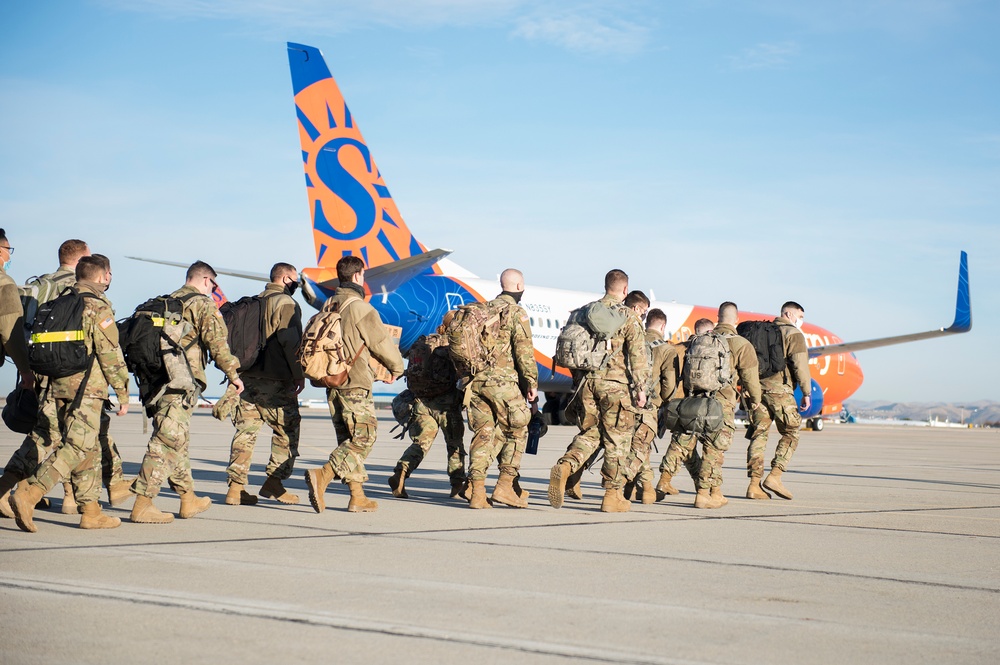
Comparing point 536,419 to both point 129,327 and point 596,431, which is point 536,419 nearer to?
point 596,431

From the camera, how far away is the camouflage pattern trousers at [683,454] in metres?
10.4

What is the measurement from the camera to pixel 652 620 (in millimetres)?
4816

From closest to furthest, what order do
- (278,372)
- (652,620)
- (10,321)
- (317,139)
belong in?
(652,620) < (10,321) < (278,372) < (317,139)

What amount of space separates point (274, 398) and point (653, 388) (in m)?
3.82

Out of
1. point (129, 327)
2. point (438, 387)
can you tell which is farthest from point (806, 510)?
point (129, 327)

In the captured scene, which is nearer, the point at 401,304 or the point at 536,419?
the point at 536,419

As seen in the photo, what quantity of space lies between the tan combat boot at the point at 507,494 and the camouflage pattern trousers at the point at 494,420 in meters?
0.10

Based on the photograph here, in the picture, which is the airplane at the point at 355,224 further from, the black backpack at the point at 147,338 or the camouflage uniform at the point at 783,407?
the black backpack at the point at 147,338

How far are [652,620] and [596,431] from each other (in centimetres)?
473

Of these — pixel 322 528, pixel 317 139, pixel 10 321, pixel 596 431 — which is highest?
pixel 317 139

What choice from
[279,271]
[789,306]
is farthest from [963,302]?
[279,271]

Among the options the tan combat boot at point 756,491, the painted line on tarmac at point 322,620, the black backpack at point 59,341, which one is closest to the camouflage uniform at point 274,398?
the black backpack at point 59,341

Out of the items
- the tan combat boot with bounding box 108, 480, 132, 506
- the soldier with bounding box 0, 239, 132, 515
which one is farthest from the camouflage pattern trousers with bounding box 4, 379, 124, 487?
the tan combat boot with bounding box 108, 480, 132, 506

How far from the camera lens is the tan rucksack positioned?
28.1 feet
